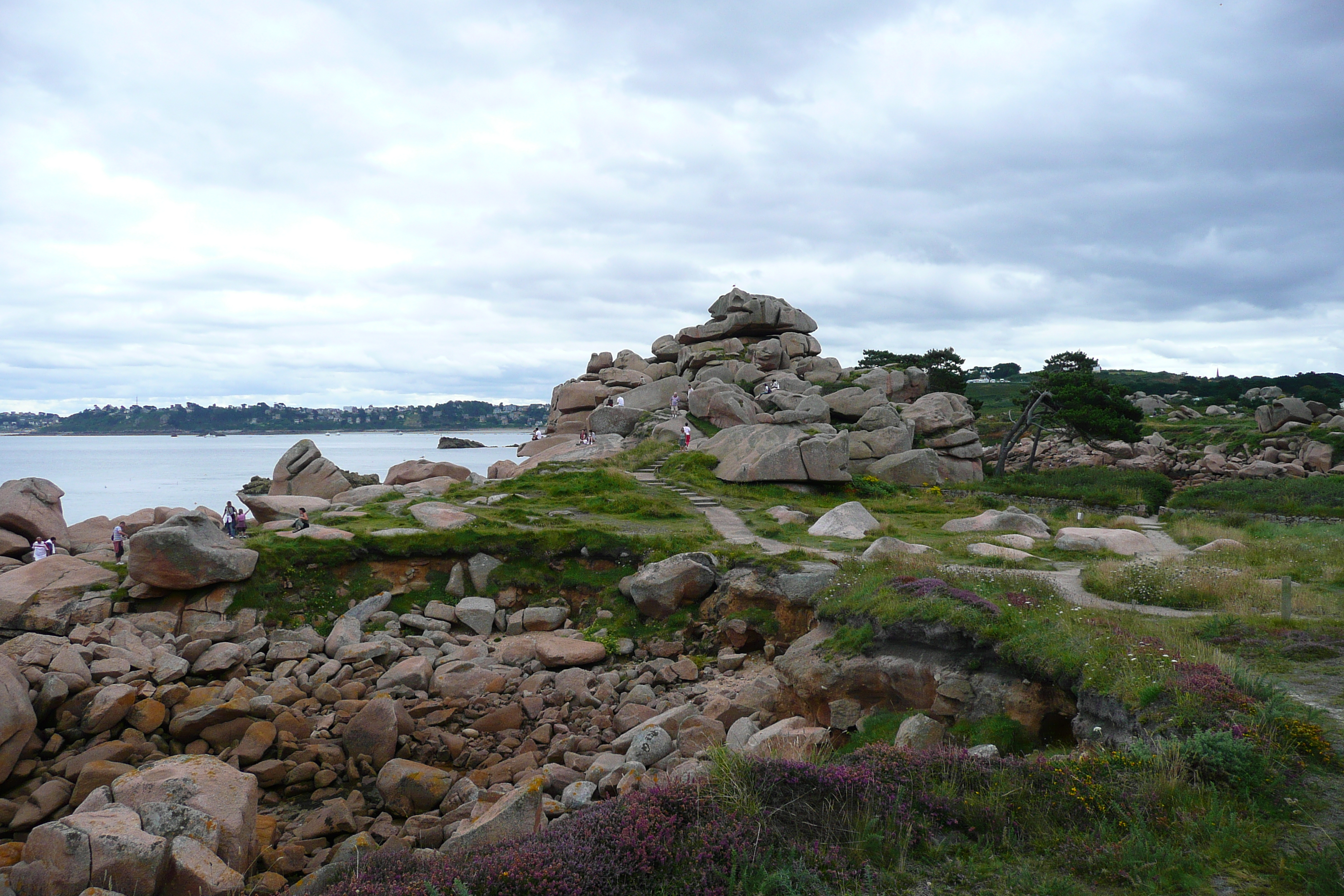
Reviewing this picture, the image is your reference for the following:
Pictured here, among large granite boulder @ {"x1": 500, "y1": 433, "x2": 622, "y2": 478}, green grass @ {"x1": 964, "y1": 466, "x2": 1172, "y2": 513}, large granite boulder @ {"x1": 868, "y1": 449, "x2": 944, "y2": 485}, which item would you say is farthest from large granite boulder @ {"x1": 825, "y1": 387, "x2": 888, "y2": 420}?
large granite boulder @ {"x1": 500, "y1": 433, "x2": 622, "y2": 478}

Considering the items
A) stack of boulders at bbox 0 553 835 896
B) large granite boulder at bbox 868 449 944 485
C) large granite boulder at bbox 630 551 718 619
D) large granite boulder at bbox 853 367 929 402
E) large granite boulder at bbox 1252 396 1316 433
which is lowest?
stack of boulders at bbox 0 553 835 896

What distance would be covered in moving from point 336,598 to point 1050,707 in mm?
16346

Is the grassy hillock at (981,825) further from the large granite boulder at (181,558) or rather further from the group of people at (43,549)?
the group of people at (43,549)

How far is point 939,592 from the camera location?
12742 millimetres

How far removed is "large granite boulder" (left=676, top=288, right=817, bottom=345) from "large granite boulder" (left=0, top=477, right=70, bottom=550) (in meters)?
42.6

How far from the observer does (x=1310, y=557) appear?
17594mm

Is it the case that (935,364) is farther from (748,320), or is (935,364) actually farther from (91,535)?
(91,535)

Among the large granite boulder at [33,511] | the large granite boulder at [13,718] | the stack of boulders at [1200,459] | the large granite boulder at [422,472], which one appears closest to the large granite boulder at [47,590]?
the large granite boulder at [13,718]

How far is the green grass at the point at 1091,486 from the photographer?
35.3 m

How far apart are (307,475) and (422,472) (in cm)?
541

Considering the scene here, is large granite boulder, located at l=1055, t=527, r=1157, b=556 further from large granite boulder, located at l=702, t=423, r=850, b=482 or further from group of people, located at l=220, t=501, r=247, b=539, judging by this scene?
group of people, located at l=220, t=501, r=247, b=539

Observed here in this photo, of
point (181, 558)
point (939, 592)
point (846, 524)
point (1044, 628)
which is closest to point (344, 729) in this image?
point (181, 558)

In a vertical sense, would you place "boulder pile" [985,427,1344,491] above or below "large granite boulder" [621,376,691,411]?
below

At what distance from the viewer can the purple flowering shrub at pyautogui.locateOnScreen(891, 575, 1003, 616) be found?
11898 millimetres
